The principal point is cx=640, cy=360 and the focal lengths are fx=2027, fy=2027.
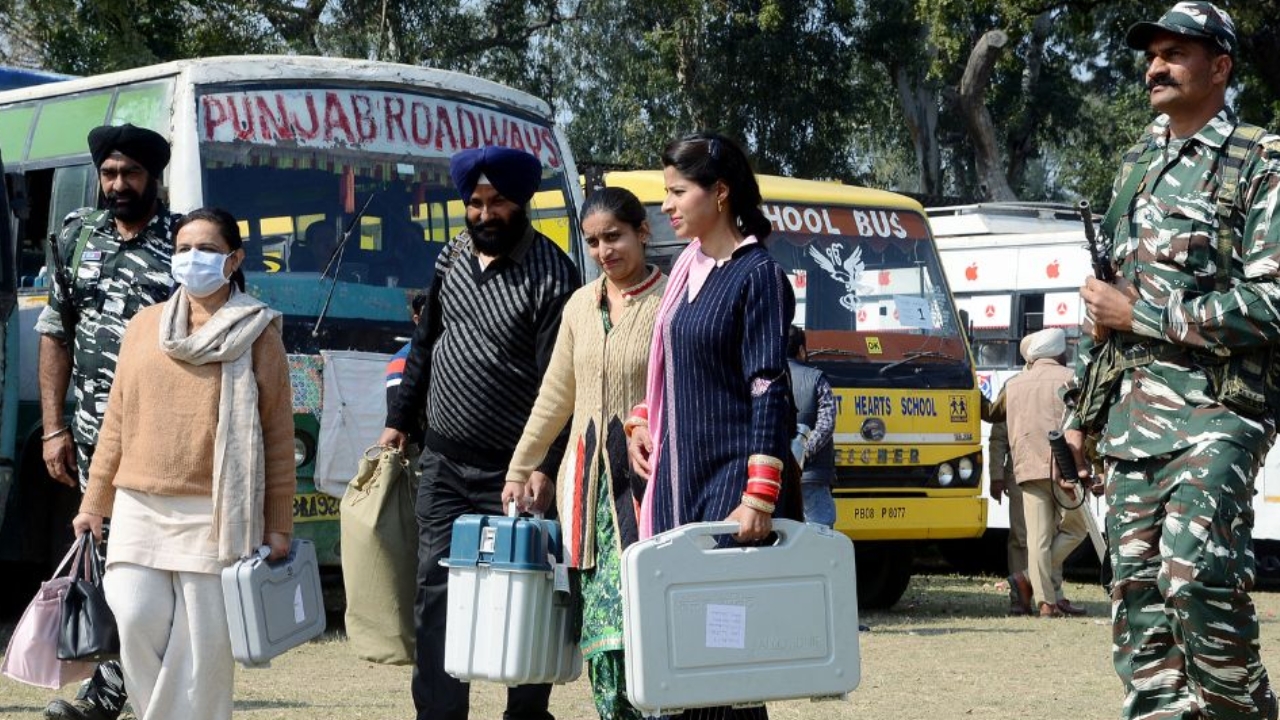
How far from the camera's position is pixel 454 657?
4.98 metres

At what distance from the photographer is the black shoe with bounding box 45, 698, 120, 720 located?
6.66 meters

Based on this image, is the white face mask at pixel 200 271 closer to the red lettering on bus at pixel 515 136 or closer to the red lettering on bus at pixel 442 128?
the red lettering on bus at pixel 442 128

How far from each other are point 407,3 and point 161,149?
25183mm

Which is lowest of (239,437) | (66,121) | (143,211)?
(239,437)

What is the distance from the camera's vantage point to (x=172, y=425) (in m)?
5.45

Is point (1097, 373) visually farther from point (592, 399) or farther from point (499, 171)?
point (499, 171)

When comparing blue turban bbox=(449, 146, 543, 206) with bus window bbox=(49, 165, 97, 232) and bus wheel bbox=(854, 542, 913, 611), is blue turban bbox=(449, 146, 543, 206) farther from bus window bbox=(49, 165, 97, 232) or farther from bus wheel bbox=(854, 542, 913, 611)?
bus wheel bbox=(854, 542, 913, 611)

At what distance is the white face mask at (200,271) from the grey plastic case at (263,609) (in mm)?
732

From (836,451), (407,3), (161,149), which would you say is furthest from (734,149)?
(407,3)

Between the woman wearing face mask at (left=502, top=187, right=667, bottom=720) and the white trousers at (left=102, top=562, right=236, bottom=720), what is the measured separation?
2.87 feet

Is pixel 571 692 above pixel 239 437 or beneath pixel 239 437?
beneath

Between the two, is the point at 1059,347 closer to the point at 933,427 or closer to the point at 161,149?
the point at 933,427

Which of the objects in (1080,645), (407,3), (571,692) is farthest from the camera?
(407,3)

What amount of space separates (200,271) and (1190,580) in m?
2.73
